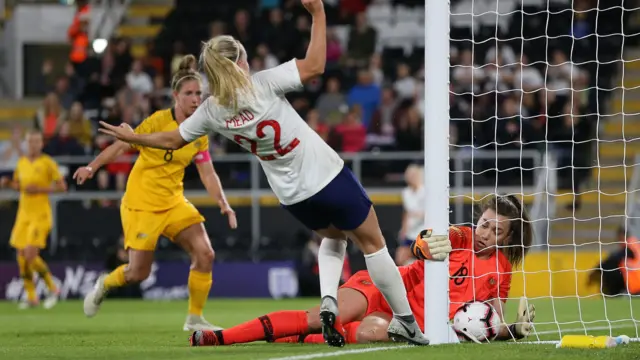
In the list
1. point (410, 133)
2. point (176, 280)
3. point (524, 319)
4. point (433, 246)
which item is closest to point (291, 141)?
point (433, 246)

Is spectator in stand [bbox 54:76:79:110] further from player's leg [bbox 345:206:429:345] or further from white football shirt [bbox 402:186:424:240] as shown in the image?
player's leg [bbox 345:206:429:345]

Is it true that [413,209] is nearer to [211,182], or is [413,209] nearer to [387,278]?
[211,182]

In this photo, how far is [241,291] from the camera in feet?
52.7

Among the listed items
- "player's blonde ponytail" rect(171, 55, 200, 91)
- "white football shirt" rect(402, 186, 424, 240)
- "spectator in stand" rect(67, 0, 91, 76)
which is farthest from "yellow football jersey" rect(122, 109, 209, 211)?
"spectator in stand" rect(67, 0, 91, 76)

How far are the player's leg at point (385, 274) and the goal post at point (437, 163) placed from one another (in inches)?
8.5

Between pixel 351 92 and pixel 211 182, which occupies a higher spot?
pixel 351 92

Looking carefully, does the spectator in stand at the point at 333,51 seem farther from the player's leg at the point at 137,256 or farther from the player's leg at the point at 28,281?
the player's leg at the point at 137,256

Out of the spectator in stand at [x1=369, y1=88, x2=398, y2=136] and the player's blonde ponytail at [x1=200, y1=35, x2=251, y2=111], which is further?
the spectator in stand at [x1=369, y1=88, x2=398, y2=136]

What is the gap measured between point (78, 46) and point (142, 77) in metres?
2.05

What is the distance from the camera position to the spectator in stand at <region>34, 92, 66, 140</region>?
18312 millimetres

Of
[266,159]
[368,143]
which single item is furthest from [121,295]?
[266,159]

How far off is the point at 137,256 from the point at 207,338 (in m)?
2.80

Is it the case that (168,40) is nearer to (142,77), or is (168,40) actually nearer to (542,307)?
(142,77)

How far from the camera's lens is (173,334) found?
8.70 meters
